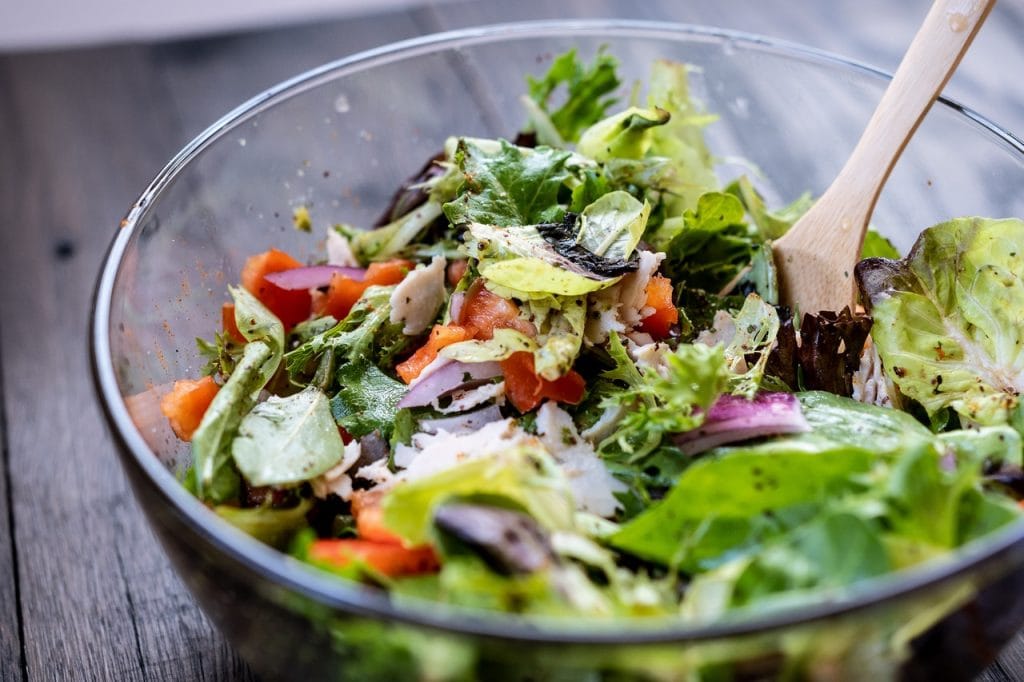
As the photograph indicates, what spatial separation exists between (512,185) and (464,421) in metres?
0.41

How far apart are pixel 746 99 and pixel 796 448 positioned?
3.08ft

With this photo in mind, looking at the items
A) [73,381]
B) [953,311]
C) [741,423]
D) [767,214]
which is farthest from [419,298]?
[73,381]

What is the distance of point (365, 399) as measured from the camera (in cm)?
138

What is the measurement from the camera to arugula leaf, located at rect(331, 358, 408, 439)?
134cm

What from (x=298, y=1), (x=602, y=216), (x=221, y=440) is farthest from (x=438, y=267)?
(x=298, y=1)

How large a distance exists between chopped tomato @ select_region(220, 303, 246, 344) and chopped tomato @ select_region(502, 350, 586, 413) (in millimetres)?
453

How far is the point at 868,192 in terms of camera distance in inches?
60.5

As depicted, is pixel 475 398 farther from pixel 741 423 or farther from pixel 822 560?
pixel 822 560

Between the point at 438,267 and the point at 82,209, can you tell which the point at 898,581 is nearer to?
the point at 438,267

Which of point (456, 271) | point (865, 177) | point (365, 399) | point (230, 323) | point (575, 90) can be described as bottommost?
point (230, 323)

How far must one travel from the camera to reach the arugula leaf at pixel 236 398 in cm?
120

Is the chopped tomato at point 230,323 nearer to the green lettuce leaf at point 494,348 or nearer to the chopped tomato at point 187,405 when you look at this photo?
the chopped tomato at point 187,405

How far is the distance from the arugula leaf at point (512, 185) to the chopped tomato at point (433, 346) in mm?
179

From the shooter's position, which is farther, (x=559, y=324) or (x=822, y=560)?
(x=559, y=324)
